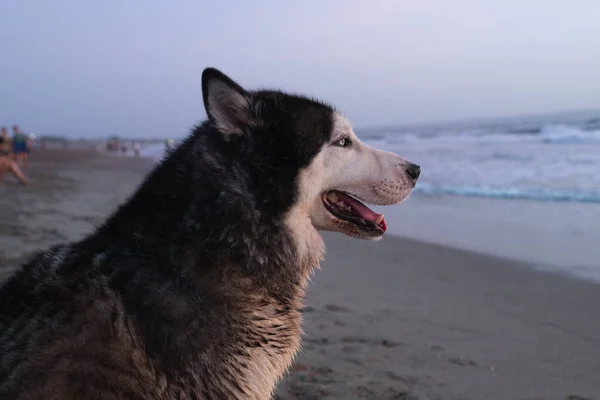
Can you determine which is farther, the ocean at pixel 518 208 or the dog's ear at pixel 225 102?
the ocean at pixel 518 208

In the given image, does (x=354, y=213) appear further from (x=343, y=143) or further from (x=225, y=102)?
(x=225, y=102)

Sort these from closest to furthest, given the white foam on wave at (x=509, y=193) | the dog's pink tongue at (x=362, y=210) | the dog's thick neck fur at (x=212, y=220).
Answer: the dog's thick neck fur at (x=212, y=220) → the dog's pink tongue at (x=362, y=210) → the white foam on wave at (x=509, y=193)

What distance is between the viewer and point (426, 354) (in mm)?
4898

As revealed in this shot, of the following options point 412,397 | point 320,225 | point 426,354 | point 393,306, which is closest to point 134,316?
point 320,225

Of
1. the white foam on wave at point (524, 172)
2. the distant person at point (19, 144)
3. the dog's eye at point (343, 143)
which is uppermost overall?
the dog's eye at point (343, 143)

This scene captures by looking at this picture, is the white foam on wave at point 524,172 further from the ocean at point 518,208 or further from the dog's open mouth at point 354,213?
the dog's open mouth at point 354,213

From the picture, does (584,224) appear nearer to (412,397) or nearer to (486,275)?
(486,275)

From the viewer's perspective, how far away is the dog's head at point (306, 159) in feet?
8.62

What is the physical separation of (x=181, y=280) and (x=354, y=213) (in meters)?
1.17

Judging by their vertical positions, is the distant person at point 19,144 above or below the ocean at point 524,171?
below

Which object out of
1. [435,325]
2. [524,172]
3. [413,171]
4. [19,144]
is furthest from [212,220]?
[19,144]

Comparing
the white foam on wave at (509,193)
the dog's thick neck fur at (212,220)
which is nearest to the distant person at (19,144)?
the white foam on wave at (509,193)

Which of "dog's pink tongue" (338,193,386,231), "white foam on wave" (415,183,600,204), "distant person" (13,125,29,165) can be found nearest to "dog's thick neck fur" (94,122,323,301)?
"dog's pink tongue" (338,193,386,231)

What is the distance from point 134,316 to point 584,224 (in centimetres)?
1014
